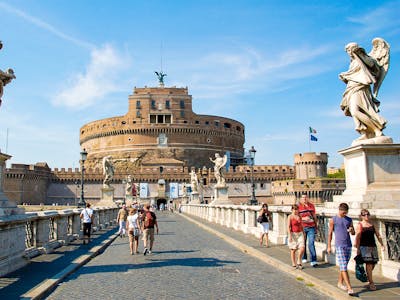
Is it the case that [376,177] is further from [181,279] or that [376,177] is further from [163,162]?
[163,162]

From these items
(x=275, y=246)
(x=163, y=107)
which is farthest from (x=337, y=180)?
(x=275, y=246)

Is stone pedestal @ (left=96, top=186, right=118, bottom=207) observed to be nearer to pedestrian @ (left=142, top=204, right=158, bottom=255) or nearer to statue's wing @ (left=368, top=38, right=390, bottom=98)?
pedestrian @ (left=142, top=204, right=158, bottom=255)

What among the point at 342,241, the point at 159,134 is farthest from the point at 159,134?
the point at 342,241

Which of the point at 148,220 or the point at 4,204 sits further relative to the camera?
the point at 148,220

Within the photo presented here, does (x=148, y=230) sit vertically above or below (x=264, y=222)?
below

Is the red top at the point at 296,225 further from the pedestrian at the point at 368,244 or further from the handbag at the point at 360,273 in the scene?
the pedestrian at the point at 368,244

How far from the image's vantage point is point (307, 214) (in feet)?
24.6

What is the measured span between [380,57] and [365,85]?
66cm

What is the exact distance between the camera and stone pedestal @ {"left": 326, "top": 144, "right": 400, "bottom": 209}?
6.35 m

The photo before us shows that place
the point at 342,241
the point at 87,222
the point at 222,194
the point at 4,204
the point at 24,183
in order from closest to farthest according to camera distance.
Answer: the point at 342,241 → the point at 4,204 → the point at 87,222 → the point at 222,194 → the point at 24,183

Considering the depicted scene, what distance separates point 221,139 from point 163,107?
1399 cm

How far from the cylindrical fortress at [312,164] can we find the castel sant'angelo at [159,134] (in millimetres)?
19793

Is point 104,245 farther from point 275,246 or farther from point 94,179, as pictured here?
point 94,179

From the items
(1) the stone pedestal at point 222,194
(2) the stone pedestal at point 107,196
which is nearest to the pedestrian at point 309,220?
(1) the stone pedestal at point 222,194
